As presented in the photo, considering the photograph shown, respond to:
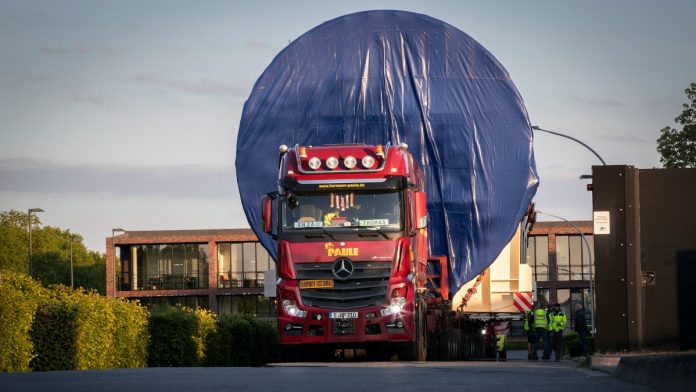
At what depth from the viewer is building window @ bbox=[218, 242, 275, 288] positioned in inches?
3388

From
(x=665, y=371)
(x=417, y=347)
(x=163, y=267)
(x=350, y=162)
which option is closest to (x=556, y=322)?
(x=417, y=347)

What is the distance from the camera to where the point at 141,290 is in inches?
3438

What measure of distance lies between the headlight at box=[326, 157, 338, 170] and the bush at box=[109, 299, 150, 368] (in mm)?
6686

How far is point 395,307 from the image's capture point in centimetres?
2052

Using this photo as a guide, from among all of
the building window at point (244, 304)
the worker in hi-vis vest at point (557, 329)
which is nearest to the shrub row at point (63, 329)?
the worker in hi-vis vest at point (557, 329)

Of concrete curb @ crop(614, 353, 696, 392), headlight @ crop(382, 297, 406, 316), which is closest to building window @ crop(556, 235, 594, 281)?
headlight @ crop(382, 297, 406, 316)

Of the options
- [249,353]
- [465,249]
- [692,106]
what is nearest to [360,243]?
[465,249]

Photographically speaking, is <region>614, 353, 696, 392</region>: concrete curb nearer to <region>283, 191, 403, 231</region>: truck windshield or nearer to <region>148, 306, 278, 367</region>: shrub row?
<region>283, 191, 403, 231</region>: truck windshield

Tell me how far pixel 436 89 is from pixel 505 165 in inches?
71.6

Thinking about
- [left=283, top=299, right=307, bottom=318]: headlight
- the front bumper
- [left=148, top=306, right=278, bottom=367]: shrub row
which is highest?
[left=283, top=299, right=307, bottom=318]: headlight

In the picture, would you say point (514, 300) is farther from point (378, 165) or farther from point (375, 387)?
point (375, 387)

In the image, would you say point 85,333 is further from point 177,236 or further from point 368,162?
point 177,236

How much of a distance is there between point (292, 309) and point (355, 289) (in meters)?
1.03

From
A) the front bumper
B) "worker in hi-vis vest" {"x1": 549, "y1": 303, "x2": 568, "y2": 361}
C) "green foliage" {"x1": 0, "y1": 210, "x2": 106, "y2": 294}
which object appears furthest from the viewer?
"green foliage" {"x1": 0, "y1": 210, "x2": 106, "y2": 294}
